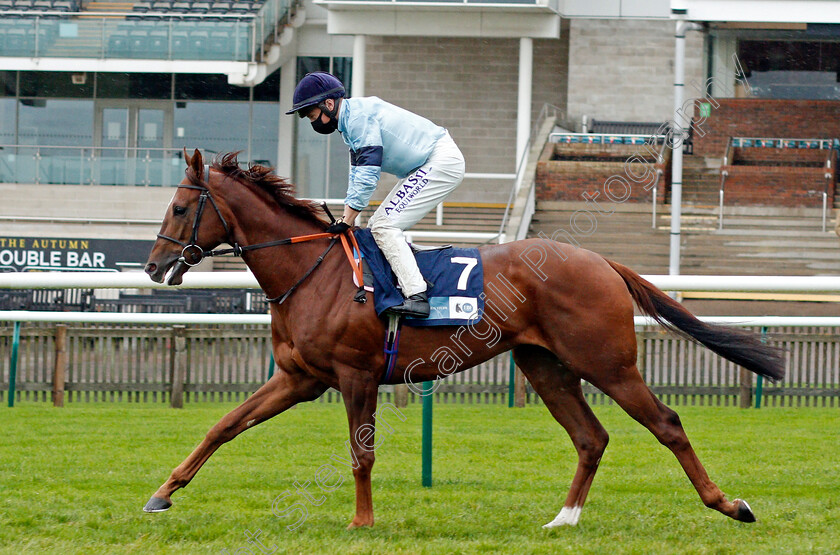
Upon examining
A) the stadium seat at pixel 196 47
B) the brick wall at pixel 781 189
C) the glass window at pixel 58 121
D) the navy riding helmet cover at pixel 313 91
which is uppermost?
the stadium seat at pixel 196 47

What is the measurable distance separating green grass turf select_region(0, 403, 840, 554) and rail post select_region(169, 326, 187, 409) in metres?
0.32

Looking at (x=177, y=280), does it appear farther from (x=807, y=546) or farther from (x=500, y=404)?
(x=500, y=404)

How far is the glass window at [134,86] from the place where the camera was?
2472 centimetres

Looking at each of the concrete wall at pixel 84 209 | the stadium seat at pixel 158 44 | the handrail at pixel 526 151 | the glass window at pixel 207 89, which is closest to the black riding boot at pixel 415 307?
the handrail at pixel 526 151

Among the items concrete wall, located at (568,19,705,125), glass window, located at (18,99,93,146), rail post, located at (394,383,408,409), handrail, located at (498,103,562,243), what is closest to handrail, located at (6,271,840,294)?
rail post, located at (394,383,408,409)

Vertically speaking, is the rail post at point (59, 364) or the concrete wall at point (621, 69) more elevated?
the concrete wall at point (621, 69)

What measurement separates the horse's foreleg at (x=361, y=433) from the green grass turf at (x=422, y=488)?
12 cm

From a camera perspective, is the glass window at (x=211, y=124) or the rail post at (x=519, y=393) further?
the glass window at (x=211, y=124)

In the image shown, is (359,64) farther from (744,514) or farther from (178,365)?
(744,514)

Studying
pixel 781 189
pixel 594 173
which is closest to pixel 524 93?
pixel 594 173

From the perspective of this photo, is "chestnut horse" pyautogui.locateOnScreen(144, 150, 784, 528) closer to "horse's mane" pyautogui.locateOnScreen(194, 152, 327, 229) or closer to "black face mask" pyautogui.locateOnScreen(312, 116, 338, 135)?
"horse's mane" pyautogui.locateOnScreen(194, 152, 327, 229)

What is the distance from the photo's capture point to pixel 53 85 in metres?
25.2

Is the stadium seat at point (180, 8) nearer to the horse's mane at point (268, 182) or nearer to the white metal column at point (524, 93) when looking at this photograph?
the white metal column at point (524, 93)

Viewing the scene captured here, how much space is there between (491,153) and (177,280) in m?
19.6
